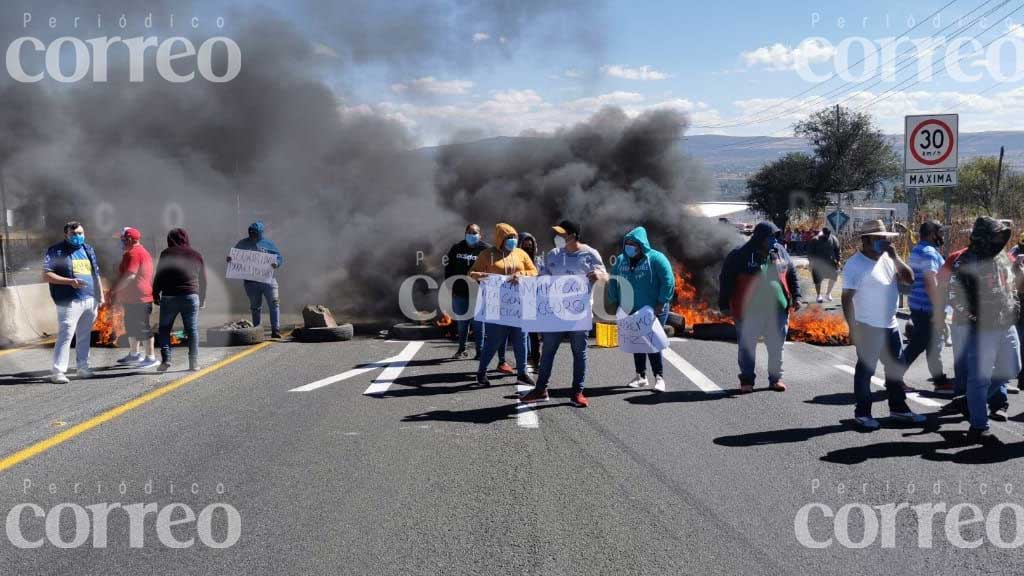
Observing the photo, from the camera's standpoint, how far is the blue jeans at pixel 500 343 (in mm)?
8977

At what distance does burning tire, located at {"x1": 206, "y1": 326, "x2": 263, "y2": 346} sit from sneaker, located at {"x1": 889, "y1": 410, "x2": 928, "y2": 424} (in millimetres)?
8767

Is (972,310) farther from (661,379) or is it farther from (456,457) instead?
(456,457)

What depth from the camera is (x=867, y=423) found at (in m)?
6.92

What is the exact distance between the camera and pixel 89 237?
81.5 feet

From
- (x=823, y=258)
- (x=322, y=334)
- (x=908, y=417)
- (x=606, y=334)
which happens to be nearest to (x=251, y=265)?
(x=322, y=334)

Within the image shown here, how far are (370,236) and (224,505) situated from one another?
17776 millimetres

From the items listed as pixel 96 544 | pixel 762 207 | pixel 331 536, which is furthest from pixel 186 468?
pixel 762 207

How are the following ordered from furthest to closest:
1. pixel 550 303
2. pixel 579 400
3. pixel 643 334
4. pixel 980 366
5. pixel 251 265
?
pixel 251 265 → pixel 643 334 → pixel 550 303 → pixel 579 400 → pixel 980 366

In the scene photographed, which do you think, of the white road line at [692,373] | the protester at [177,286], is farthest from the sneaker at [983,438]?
the protester at [177,286]

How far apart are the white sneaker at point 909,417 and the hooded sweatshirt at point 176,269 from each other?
24.5ft

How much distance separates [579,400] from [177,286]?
16.3 ft

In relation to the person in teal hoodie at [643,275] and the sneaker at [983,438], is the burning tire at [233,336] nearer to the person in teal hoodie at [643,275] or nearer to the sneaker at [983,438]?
the person in teal hoodie at [643,275]

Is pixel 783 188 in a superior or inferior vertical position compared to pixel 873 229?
superior

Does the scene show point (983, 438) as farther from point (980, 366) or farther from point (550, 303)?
point (550, 303)
